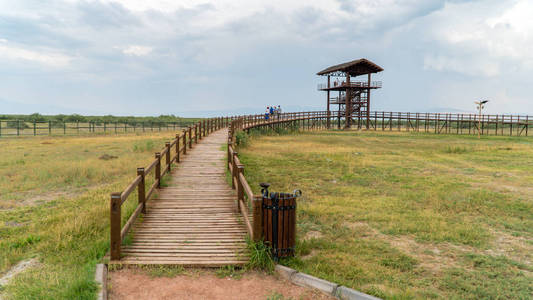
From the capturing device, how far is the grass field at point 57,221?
5.22 m

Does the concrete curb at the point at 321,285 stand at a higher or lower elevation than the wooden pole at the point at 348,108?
lower

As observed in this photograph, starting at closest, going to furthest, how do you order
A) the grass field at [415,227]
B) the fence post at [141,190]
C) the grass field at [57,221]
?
the grass field at [57,221] → the grass field at [415,227] → the fence post at [141,190]

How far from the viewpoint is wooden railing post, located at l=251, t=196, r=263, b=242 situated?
5.97 metres

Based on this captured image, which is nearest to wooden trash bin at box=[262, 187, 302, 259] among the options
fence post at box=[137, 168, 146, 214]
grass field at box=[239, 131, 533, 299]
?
grass field at box=[239, 131, 533, 299]

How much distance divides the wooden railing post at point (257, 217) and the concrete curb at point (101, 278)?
229cm

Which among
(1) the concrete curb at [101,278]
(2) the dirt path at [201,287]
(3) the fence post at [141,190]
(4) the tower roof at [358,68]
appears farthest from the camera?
(4) the tower roof at [358,68]

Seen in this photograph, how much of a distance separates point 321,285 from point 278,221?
1.24 m

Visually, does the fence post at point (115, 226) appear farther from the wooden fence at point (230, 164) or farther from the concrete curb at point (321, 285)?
the concrete curb at point (321, 285)

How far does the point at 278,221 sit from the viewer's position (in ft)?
19.5

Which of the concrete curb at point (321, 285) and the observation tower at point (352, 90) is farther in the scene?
the observation tower at point (352, 90)

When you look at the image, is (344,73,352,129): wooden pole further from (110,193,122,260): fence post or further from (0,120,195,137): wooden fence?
(110,193,122,260): fence post

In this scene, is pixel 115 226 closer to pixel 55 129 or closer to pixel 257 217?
pixel 257 217

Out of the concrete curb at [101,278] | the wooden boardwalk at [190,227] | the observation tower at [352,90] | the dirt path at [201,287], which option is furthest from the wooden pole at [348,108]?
the concrete curb at [101,278]

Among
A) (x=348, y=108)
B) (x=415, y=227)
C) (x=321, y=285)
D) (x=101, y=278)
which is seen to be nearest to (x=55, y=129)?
(x=348, y=108)
